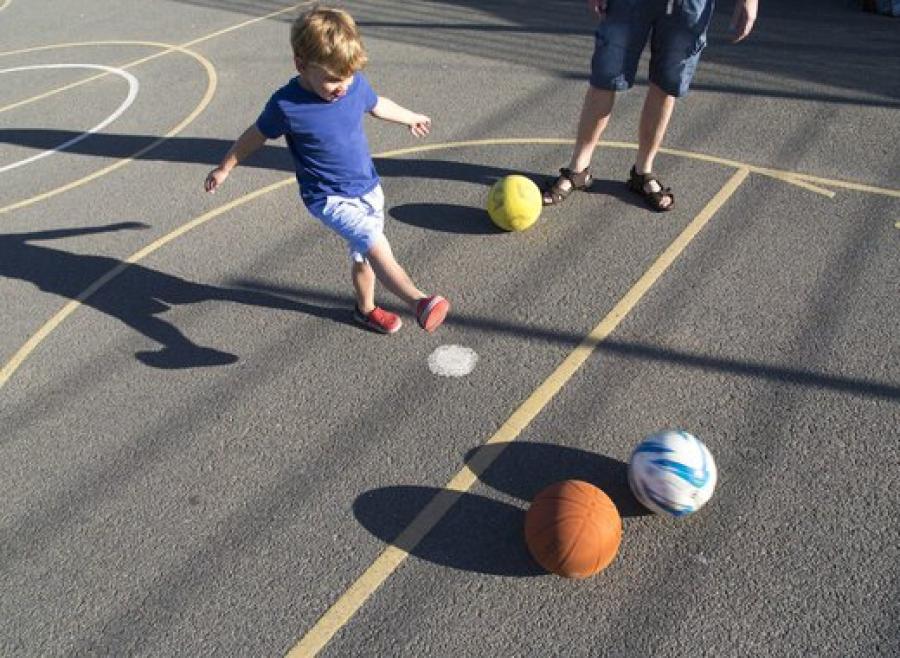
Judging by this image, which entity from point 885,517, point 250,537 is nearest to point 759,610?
point 885,517

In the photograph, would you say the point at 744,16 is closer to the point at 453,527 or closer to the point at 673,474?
the point at 673,474

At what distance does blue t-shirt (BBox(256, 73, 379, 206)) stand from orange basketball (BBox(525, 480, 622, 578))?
1943mm

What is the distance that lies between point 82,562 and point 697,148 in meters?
5.37

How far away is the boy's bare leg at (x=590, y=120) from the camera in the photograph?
16.5 feet

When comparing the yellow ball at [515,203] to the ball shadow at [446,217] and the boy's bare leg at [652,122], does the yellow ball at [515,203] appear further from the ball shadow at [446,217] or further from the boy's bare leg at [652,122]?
the boy's bare leg at [652,122]

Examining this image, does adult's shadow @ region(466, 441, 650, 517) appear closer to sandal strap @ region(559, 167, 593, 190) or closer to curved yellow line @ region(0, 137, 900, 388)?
sandal strap @ region(559, 167, 593, 190)

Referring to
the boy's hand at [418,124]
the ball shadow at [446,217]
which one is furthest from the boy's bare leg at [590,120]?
the boy's hand at [418,124]

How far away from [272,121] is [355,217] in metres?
0.65

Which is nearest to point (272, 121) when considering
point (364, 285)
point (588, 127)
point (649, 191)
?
point (364, 285)

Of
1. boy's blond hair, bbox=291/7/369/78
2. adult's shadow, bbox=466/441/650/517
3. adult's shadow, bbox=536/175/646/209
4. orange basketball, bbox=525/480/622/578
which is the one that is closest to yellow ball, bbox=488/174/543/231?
adult's shadow, bbox=536/175/646/209

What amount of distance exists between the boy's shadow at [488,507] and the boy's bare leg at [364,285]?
1.24m

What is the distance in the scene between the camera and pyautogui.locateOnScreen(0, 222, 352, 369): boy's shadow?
14.7ft

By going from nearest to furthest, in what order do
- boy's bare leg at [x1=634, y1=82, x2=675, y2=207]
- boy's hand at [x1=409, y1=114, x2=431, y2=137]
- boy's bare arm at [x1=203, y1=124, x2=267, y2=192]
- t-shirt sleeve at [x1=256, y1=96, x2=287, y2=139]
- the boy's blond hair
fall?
the boy's blond hair, t-shirt sleeve at [x1=256, y1=96, x2=287, y2=139], boy's bare arm at [x1=203, y1=124, x2=267, y2=192], boy's hand at [x1=409, y1=114, x2=431, y2=137], boy's bare leg at [x1=634, y1=82, x2=675, y2=207]

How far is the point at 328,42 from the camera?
3260 millimetres
